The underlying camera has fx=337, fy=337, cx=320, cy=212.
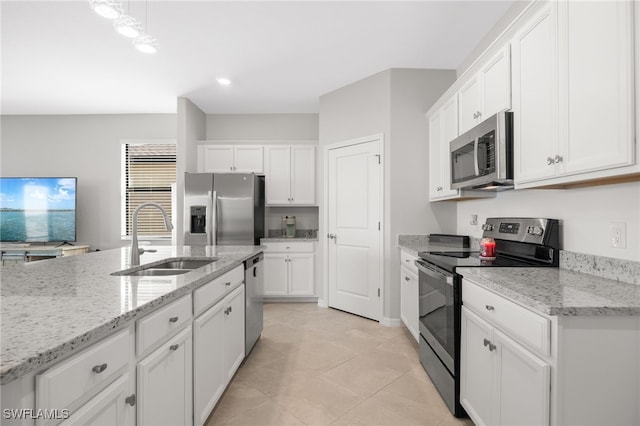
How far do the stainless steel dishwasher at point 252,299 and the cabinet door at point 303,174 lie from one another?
6.22ft

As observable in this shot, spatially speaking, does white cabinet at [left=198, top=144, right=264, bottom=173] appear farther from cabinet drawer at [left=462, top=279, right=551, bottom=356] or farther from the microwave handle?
cabinet drawer at [left=462, top=279, right=551, bottom=356]

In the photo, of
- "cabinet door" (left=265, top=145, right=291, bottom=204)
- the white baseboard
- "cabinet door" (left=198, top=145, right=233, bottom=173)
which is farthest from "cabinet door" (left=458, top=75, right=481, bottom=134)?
"cabinet door" (left=198, top=145, right=233, bottom=173)

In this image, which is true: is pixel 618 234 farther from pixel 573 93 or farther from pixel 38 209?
pixel 38 209

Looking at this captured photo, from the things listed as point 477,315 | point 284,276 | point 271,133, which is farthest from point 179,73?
point 477,315

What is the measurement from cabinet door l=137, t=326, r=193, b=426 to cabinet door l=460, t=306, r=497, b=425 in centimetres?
141

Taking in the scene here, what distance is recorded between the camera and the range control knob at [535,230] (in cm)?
201

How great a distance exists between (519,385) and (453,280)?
63cm

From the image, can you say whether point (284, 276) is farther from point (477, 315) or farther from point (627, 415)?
point (627, 415)

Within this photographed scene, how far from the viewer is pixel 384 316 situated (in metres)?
3.64

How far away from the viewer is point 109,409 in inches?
39.5

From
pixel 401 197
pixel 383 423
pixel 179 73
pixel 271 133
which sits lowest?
pixel 383 423

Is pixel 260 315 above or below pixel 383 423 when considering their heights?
above

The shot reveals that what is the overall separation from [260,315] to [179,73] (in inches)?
111

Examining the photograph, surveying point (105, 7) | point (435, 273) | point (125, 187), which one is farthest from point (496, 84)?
point (125, 187)
